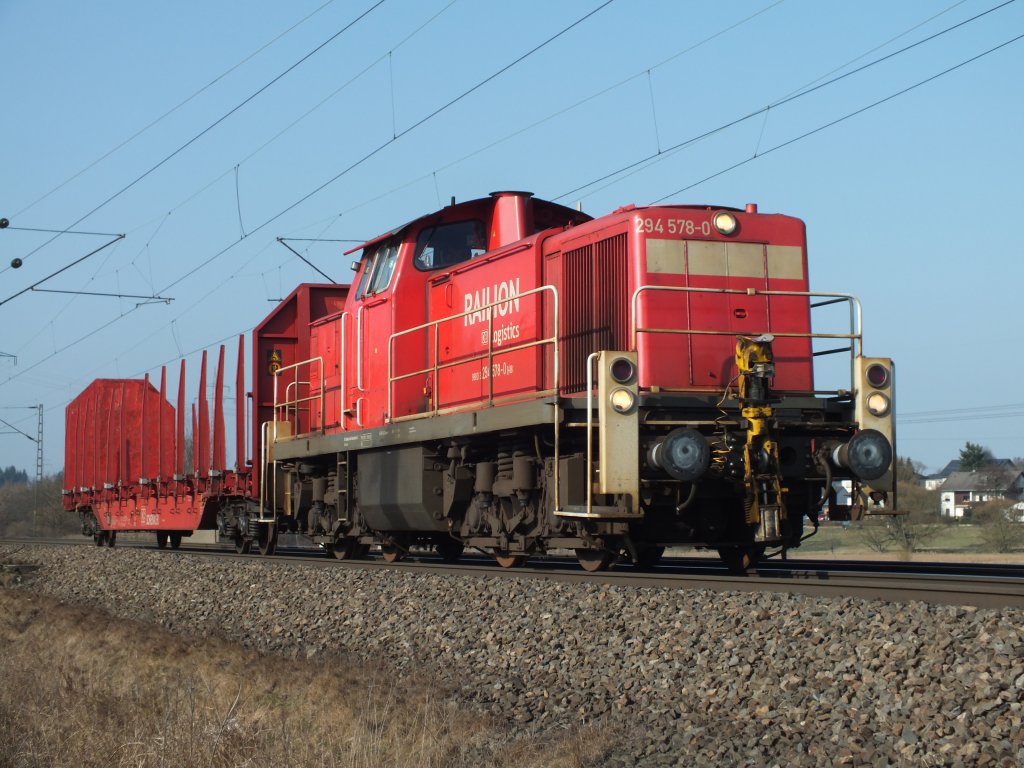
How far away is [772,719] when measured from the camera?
5.30m

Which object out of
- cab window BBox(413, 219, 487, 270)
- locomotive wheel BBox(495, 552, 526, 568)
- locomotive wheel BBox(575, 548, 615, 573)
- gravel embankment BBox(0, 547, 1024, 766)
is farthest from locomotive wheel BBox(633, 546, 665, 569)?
cab window BBox(413, 219, 487, 270)

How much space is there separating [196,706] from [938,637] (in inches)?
171

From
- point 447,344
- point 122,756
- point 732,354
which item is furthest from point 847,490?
point 122,756

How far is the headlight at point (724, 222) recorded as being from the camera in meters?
10.1

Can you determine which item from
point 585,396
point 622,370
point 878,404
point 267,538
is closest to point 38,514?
point 267,538

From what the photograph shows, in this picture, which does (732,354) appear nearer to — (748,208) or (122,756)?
(748,208)

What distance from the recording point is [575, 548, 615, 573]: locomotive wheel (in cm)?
995

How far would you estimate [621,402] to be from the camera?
29.1ft

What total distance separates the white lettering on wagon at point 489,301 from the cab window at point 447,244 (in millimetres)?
805

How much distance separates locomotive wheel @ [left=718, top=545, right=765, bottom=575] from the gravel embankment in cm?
239

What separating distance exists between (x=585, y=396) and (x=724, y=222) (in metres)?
2.04

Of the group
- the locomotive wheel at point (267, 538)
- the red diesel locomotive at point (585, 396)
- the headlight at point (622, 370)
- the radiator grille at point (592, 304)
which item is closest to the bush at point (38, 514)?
the locomotive wheel at point (267, 538)

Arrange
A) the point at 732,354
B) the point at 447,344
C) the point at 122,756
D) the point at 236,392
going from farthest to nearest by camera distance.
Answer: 1. the point at 236,392
2. the point at 447,344
3. the point at 732,354
4. the point at 122,756

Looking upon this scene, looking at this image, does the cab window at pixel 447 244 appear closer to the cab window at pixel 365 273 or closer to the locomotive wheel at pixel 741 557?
the cab window at pixel 365 273
